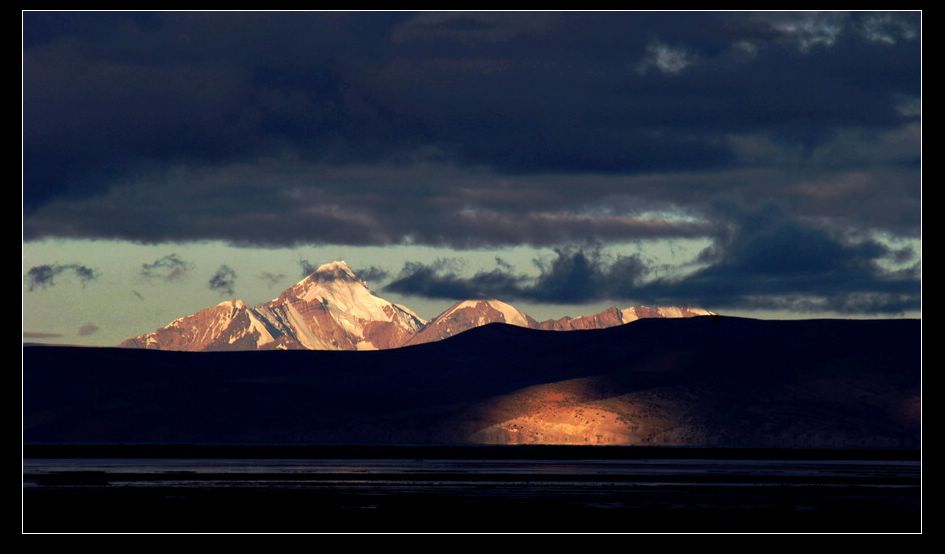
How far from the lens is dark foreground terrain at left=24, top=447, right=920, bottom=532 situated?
79.6 m

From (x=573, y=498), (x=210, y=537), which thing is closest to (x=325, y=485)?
(x=573, y=498)

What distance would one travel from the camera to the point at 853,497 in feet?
327

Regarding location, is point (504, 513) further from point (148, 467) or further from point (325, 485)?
point (148, 467)

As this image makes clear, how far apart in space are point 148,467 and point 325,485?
40.2 metres

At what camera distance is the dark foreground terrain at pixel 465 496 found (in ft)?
261

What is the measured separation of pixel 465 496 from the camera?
9706 cm
